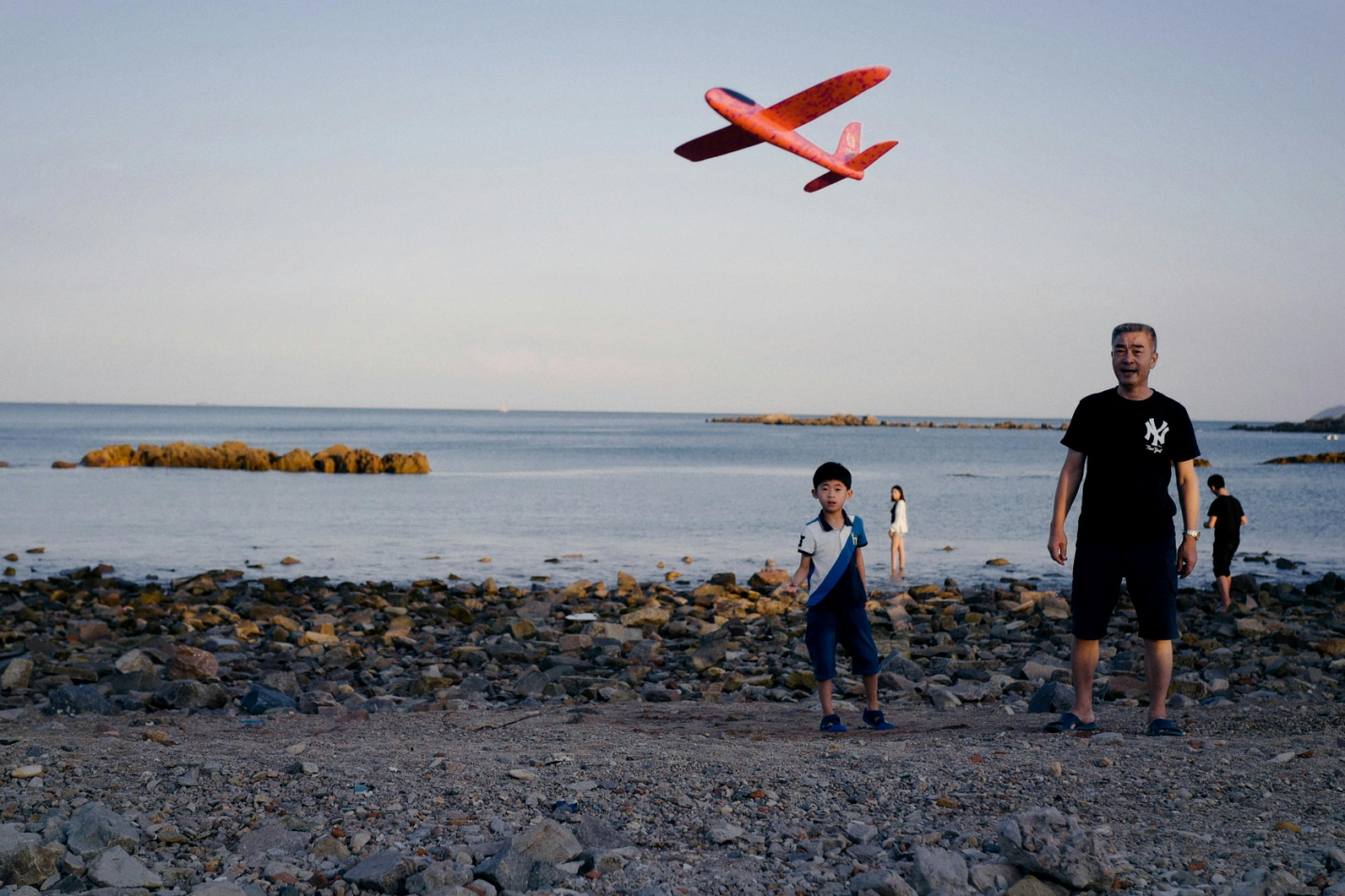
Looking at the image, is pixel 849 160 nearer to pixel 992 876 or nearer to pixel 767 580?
pixel 767 580

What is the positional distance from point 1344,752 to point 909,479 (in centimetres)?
4867

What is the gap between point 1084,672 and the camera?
6.35 metres

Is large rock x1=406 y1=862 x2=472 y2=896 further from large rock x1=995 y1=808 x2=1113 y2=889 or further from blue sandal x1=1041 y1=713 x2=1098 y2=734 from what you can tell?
blue sandal x1=1041 y1=713 x2=1098 y2=734

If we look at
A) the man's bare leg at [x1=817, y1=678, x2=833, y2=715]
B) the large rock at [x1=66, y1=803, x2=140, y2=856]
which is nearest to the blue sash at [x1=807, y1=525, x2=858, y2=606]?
the man's bare leg at [x1=817, y1=678, x2=833, y2=715]

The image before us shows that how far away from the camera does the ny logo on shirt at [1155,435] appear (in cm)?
595

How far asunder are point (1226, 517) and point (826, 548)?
36.8 feet

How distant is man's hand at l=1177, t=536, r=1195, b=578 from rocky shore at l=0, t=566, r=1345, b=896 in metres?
0.96

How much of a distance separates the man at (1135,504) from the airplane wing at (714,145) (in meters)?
5.07

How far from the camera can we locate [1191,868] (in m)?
3.96

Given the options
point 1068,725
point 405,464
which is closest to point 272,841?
point 1068,725

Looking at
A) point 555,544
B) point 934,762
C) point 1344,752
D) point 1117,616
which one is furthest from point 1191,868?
point 555,544

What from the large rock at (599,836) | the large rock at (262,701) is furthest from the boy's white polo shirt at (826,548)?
the large rock at (262,701)

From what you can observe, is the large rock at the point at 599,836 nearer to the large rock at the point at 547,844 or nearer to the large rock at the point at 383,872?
the large rock at the point at 547,844

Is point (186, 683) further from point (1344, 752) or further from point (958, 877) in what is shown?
point (1344, 752)
